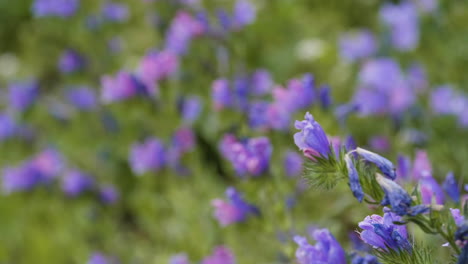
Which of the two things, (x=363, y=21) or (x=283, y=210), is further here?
(x=363, y=21)

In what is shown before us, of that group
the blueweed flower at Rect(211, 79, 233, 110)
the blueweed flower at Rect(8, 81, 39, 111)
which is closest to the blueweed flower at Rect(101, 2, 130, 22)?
the blueweed flower at Rect(8, 81, 39, 111)

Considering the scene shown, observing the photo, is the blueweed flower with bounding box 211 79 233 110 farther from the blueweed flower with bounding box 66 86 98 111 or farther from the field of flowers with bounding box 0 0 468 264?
the blueweed flower with bounding box 66 86 98 111

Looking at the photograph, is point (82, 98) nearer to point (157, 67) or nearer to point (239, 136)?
point (157, 67)

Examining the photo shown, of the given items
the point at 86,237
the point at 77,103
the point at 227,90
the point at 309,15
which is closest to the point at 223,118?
the point at 227,90

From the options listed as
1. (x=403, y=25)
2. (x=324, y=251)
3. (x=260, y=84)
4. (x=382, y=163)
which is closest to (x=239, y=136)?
(x=260, y=84)

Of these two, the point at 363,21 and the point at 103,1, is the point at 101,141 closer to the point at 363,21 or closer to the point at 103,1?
the point at 103,1

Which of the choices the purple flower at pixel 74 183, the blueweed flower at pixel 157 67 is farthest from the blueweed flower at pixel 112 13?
the blueweed flower at pixel 157 67
